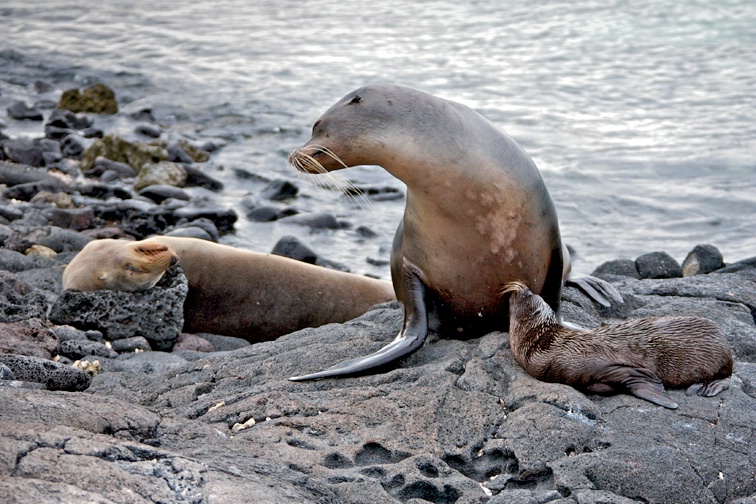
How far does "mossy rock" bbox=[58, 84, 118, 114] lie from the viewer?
49.6 feet

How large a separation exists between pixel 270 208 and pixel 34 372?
5908 mm

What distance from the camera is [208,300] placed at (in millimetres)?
7379

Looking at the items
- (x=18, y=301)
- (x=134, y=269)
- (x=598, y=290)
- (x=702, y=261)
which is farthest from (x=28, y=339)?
(x=702, y=261)

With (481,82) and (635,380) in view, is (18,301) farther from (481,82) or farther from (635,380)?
(481,82)

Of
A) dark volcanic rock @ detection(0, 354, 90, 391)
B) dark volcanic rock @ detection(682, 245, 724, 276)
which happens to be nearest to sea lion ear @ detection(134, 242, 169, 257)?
dark volcanic rock @ detection(0, 354, 90, 391)

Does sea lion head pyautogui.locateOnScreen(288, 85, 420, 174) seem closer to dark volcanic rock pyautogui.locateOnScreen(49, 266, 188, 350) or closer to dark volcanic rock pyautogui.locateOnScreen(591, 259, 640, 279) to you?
dark volcanic rock pyautogui.locateOnScreen(49, 266, 188, 350)

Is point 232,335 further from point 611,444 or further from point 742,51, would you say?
point 742,51

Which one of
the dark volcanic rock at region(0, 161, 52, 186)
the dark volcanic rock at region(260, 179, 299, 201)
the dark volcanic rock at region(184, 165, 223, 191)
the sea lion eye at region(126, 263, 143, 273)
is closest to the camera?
the sea lion eye at region(126, 263, 143, 273)

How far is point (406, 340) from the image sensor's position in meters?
4.91

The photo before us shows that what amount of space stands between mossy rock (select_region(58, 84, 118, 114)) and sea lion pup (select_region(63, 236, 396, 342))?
27.3 ft

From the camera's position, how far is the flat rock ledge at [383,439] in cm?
279

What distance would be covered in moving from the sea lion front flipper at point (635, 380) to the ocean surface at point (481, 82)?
472 cm

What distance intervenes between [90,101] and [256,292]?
8922mm

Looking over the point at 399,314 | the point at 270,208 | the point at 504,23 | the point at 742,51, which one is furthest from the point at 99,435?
the point at 504,23
